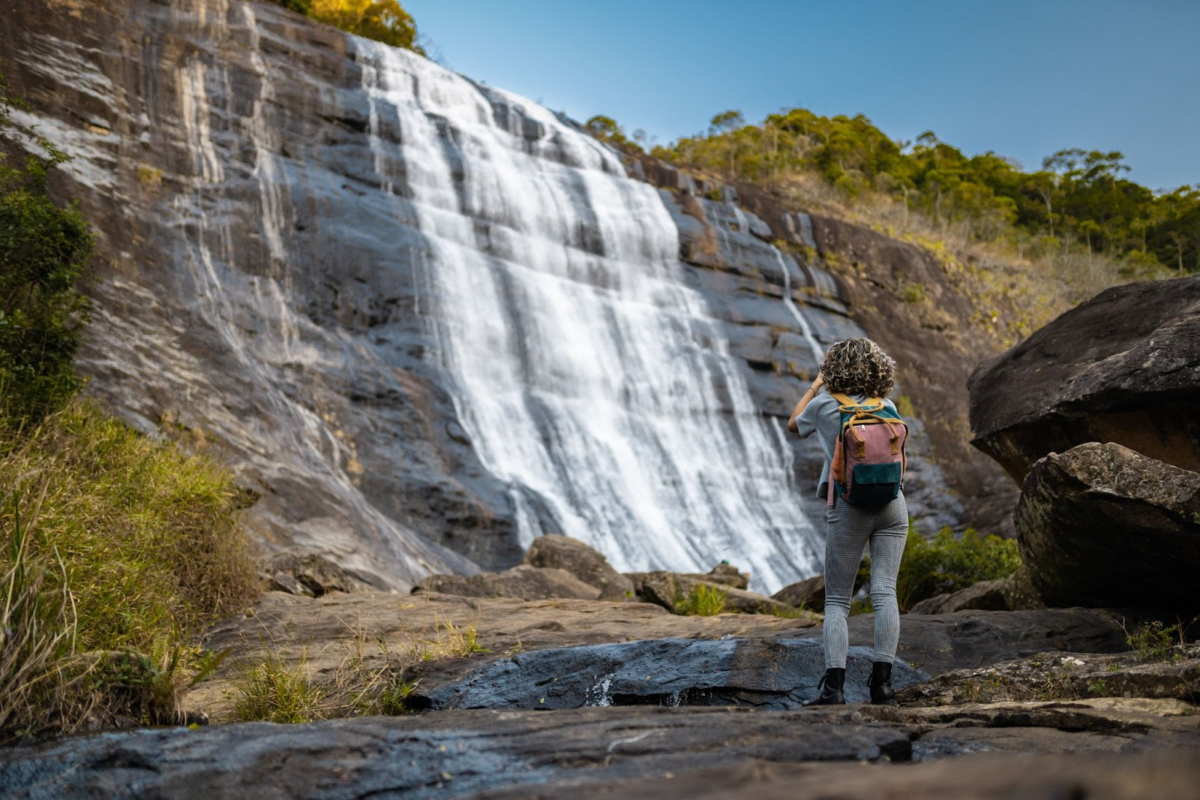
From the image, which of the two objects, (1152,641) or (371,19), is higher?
(371,19)

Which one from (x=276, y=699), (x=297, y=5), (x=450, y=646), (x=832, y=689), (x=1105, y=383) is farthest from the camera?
(x=297, y=5)

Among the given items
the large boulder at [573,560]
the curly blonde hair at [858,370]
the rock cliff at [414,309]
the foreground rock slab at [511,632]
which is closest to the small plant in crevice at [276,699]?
the foreground rock slab at [511,632]

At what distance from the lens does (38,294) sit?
9.64 metres

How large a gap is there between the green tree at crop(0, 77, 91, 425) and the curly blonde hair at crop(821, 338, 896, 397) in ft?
23.0

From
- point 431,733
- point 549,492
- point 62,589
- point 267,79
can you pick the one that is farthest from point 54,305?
point 267,79

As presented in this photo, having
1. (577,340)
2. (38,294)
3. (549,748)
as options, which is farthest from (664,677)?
(577,340)

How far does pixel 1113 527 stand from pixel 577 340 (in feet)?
51.8

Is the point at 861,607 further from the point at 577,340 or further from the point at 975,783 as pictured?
the point at 577,340

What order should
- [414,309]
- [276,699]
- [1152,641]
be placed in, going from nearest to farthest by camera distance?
[276,699] < [1152,641] < [414,309]

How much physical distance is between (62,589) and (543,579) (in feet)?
22.1

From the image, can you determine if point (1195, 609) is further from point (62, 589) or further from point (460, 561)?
point (460, 561)

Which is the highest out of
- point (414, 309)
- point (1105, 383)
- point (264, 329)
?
point (414, 309)

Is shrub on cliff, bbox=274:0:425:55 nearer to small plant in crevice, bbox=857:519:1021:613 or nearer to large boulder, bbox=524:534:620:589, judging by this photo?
large boulder, bbox=524:534:620:589

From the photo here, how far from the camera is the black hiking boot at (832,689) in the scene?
439 cm
